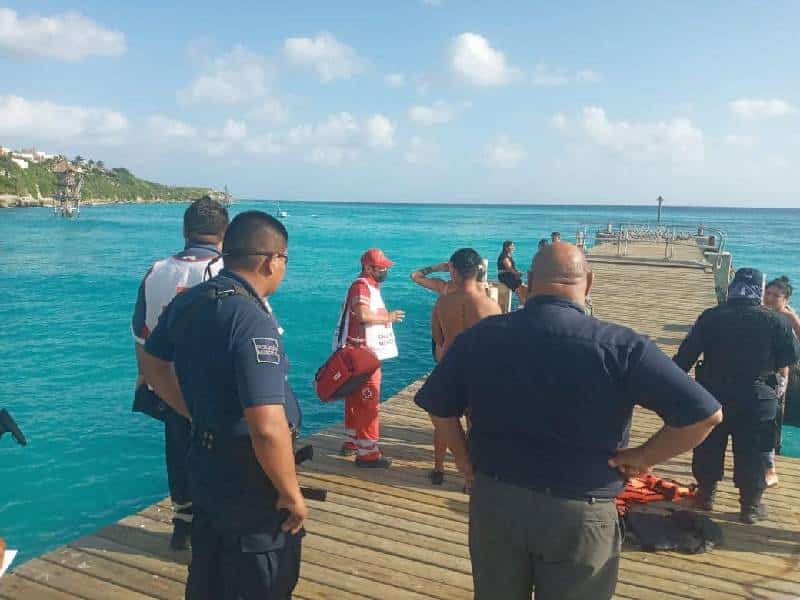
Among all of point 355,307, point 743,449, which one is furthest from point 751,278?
point 355,307

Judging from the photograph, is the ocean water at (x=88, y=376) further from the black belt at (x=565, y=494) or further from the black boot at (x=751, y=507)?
the black boot at (x=751, y=507)

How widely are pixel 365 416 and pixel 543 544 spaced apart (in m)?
3.39

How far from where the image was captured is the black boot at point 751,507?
4617mm

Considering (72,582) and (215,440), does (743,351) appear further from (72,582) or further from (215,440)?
(72,582)

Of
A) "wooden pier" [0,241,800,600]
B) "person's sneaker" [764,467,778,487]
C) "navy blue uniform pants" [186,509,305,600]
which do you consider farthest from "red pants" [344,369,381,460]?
"person's sneaker" [764,467,778,487]

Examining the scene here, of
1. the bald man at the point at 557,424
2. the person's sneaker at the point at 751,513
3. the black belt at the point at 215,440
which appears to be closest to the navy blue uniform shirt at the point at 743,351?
the person's sneaker at the point at 751,513

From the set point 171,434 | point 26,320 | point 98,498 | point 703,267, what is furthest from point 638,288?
point 26,320

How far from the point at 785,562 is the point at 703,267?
759 inches

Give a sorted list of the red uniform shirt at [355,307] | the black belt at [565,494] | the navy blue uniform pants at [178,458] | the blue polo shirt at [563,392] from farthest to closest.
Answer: the red uniform shirt at [355,307] → the navy blue uniform pants at [178,458] → the black belt at [565,494] → the blue polo shirt at [563,392]

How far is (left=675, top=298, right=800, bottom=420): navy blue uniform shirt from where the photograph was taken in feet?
13.9

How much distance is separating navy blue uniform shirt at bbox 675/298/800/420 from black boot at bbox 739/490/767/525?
0.69 metres

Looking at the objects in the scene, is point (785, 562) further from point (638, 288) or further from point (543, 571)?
point (638, 288)

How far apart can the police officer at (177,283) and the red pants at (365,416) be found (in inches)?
75.6

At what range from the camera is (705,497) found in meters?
4.84
